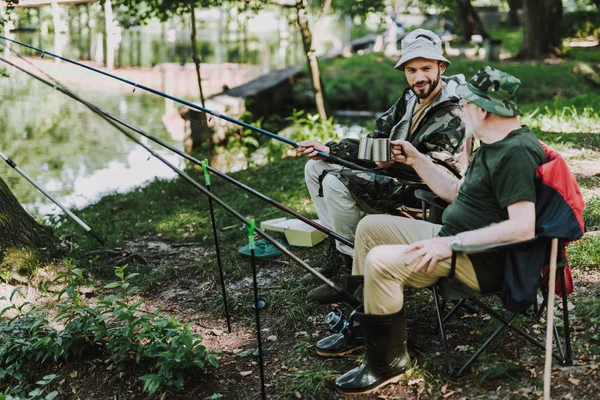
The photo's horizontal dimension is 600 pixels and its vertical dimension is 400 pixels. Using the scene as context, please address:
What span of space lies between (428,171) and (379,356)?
2.75ft

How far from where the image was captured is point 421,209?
10.9 ft

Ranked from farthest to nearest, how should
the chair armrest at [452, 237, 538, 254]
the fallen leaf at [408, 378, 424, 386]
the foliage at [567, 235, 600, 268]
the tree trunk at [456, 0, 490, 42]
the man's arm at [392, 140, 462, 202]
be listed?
the tree trunk at [456, 0, 490, 42], the foliage at [567, 235, 600, 268], the man's arm at [392, 140, 462, 202], the fallen leaf at [408, 378, 424, 386], the chair armrest at [452, 237, 538, 254]

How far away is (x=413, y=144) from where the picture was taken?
322cm

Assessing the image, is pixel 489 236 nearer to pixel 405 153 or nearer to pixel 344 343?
pixel 405 153

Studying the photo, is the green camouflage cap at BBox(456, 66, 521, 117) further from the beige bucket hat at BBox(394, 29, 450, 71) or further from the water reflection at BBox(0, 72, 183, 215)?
the water reflection at BBox(0, 72, 183, 215)

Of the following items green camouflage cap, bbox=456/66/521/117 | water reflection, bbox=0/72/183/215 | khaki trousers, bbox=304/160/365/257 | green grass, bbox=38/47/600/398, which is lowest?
water reflection, bbox=0/72/183/215

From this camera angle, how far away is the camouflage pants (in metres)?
3.27

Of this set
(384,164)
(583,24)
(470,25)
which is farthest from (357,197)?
(583,24)

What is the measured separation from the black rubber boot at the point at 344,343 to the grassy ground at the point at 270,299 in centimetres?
4

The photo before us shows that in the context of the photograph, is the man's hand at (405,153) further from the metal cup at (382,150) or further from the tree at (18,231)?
the tree at (18,231)

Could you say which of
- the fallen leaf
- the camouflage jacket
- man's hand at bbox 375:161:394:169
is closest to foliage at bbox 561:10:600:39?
the camouflage jacket

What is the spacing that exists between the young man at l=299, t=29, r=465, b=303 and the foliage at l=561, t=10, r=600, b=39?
1564 cm

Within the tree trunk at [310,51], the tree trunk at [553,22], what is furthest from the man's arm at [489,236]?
the tree trunk at [553,22]

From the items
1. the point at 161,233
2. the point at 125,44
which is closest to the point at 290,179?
the point at 161,233
